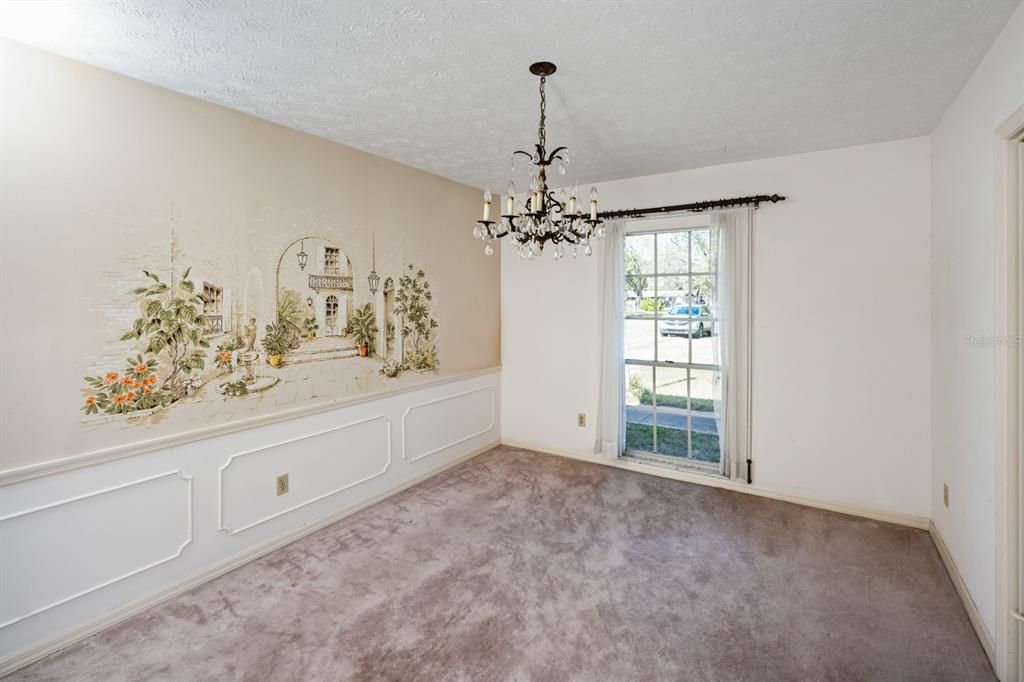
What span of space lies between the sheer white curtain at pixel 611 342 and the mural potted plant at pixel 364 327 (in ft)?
6.46

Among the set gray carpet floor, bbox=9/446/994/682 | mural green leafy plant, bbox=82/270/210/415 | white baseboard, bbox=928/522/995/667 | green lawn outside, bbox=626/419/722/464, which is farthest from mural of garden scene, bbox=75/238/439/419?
white baseboard, bbox=928/522/995/667

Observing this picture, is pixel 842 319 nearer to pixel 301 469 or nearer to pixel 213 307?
pixel 301 469

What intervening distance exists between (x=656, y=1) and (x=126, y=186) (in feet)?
8.05

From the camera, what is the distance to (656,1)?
172 cm

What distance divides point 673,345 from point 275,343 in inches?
121

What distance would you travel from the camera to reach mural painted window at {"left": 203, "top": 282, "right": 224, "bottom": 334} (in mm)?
2617

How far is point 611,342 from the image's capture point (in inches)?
168

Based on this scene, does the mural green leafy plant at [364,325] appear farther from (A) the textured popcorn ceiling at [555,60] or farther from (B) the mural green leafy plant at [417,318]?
(A) the textured popcorn ceiling at [555,60]

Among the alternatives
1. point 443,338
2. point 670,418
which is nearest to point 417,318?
point 443,338

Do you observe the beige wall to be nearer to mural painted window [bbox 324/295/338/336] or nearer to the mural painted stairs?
the mural painted stairs

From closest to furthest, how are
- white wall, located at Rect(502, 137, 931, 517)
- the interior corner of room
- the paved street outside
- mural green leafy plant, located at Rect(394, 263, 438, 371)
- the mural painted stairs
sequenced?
the interior corner of room < the mural painted stairs < white wall, located at Rect(502, 137, 931, 517) < mural green leafy plant, located at Rect(394, 263, 438, 371) < the paved street outside

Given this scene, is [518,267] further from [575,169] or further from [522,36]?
[522,36]

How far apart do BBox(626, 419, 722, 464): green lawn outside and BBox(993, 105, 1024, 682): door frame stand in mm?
2114

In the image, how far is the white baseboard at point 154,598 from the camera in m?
2.02
